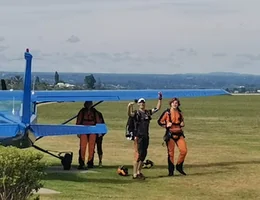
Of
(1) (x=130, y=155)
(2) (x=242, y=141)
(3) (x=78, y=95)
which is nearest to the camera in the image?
(3) (x=78, y=95)

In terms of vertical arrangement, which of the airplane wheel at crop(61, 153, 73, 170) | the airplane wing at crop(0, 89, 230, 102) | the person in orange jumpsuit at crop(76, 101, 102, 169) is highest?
the airplane wing at crop(0, 89, 230, 102)

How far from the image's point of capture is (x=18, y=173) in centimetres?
777

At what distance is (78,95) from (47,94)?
39.3 inches

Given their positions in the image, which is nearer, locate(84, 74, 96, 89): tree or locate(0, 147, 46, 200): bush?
locate(0, 147, 46, 200): bush

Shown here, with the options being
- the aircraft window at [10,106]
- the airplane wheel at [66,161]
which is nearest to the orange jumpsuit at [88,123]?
the airplane wheel at [66,161]

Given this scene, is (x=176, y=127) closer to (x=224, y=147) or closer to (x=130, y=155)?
(x=130, y=155)

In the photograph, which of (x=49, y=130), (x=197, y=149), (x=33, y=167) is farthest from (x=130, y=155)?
(x=33, y=167)

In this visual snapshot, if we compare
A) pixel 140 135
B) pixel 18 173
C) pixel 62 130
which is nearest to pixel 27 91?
pixel 62 130

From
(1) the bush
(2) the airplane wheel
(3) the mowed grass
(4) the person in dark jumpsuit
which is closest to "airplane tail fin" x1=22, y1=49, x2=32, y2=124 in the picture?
(3) the mowed grass

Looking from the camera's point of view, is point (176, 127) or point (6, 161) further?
point (176, 127)

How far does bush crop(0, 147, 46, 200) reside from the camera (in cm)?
773

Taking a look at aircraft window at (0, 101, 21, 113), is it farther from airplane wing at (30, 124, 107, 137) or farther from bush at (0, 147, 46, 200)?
bush at (0, 147, 46, 200)

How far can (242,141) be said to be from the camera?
2316 cm

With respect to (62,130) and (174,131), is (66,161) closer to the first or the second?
(62,130)
